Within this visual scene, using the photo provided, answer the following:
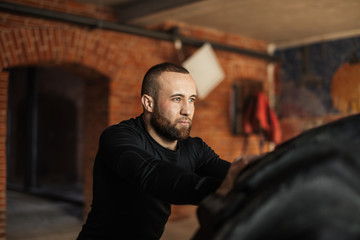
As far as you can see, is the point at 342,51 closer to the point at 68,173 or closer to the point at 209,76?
the point at 209,76

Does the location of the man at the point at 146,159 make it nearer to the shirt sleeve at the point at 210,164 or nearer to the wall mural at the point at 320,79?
the shirt sleeve at the point at 210,164

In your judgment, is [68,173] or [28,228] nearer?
[28,228]

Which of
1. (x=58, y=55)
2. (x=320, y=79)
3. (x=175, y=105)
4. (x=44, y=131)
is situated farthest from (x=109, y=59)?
(x=44, y=131)

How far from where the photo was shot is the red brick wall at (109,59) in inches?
162

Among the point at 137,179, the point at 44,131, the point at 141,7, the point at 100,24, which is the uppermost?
the point at 141,7

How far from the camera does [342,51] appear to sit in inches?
239

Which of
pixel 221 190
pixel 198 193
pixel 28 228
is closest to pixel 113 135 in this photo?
pixel 198 193

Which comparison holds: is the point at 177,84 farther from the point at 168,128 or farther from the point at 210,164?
the point at 210,164

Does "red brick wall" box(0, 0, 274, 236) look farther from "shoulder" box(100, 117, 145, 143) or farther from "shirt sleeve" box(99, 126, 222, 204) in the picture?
"shirt sleeve" box(99, 126, 222, 204)

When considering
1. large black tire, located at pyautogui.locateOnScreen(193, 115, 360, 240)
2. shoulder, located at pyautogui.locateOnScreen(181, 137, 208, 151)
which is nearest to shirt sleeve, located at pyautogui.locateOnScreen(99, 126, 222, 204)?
large black tire, located at pyautogui.locateOnScreen(193, 115, 360, 240)

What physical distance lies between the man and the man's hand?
0.31 metres

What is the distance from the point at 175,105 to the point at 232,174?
1032 millimetres

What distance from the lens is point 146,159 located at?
1.13 m

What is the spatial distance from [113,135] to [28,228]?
164 inches
